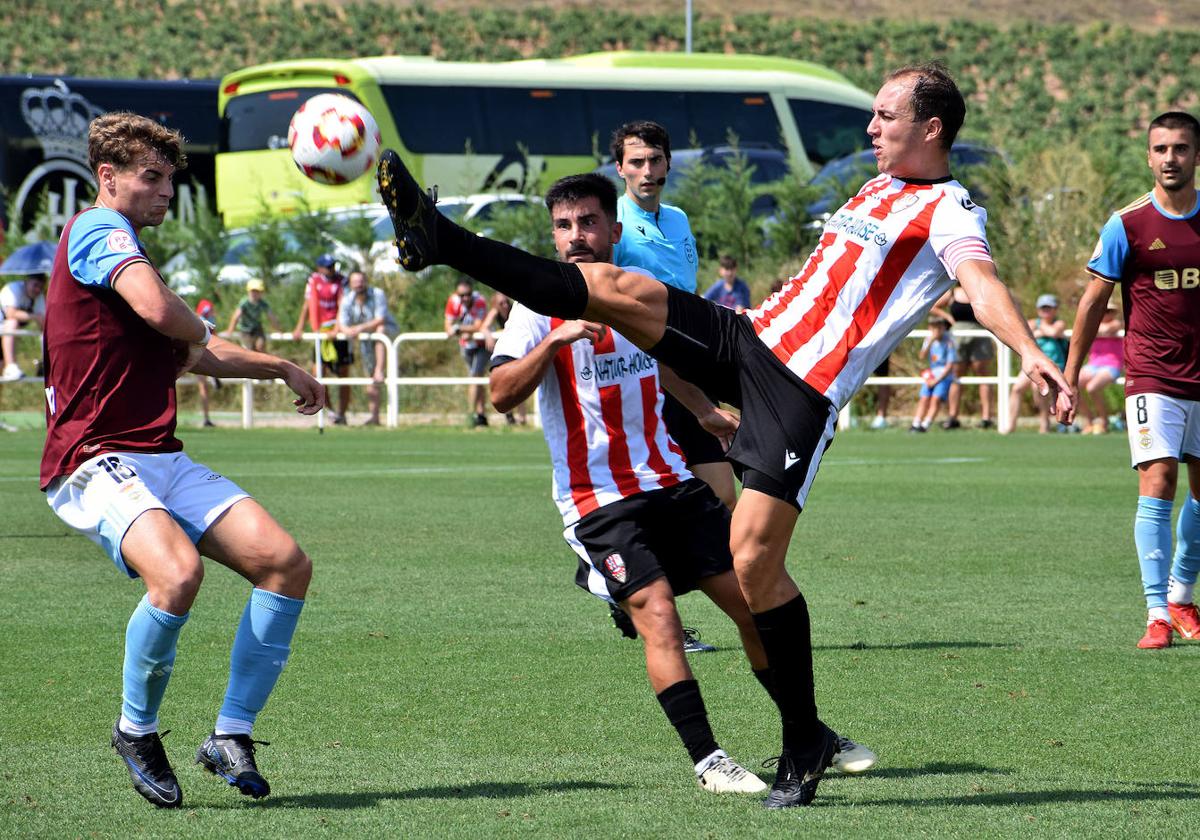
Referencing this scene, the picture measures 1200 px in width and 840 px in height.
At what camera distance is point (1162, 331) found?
7.78m

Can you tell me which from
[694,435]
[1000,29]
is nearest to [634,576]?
[694,435]

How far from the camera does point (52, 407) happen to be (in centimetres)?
502

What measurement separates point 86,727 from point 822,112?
3059 centimetres

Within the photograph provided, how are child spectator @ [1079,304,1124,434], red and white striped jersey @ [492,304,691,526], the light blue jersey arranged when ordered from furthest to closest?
child spectator @ [1079,304,1124,434]
the light blue jersey
red and white striped jersey @ [492,304,691,526]

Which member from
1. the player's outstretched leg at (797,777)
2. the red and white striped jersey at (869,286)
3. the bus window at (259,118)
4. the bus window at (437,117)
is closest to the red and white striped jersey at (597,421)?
the red and white striped jersey at (869,286)

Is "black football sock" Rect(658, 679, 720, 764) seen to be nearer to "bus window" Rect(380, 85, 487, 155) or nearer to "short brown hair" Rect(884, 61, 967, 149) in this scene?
"short brown hair" Rect(884, 61, 967, 149)

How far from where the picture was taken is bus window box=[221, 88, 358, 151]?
103ft

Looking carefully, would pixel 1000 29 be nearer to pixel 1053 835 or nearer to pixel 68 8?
pixel 68 8

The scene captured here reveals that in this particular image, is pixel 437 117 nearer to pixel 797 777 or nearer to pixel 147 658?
pixel 147 658

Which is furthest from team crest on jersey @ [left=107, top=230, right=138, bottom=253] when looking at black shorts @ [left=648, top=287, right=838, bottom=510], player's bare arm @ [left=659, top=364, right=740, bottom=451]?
player's bare arm @ [left=659, top=364, right=740, bottom=451]

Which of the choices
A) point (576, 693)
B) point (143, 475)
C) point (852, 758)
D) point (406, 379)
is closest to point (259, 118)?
point (406, 379)

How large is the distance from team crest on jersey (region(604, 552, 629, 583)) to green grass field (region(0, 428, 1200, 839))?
1.85 ft

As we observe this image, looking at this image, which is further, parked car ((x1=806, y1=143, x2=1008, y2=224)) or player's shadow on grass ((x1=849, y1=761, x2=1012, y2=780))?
parked car ((x1=806, y1=143, x2=1008, y2=224))

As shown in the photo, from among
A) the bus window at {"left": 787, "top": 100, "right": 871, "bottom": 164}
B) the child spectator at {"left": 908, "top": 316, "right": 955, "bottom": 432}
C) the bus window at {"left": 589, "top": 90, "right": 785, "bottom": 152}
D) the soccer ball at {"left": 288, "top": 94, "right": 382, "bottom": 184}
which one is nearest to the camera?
the soccer ball at {"left": 288, "top": 94, "right": 382, "bottom": 184}
